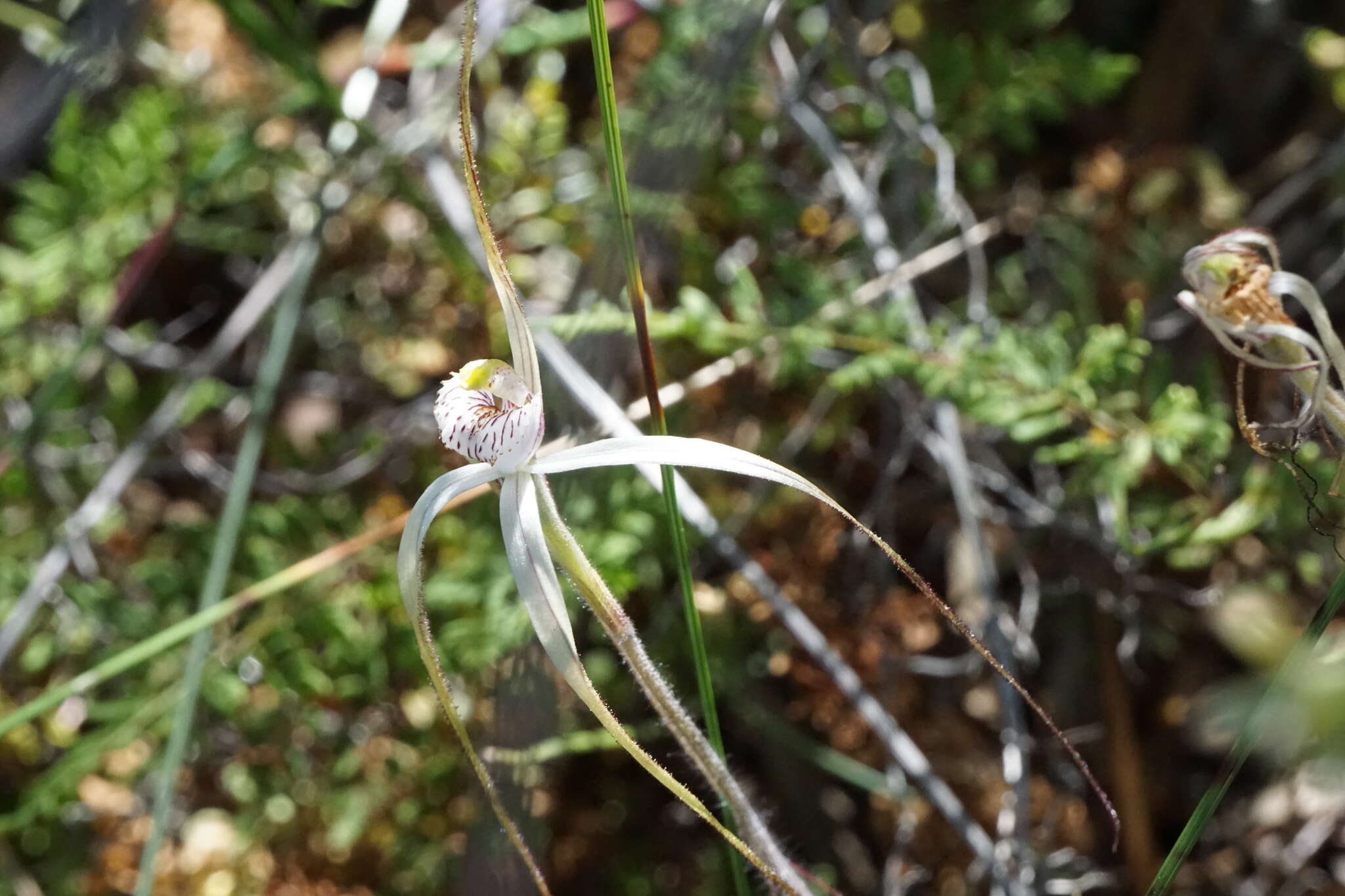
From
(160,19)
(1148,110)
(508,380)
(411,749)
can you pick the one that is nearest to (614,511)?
(411,749)

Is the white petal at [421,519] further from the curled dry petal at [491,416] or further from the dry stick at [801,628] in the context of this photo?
the dry stick at [801,628]

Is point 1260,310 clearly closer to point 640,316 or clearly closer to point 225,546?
point 640,316

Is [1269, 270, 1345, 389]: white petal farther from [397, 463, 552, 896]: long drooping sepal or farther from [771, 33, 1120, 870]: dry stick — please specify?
[397, 463, 552, 896]: long drooping sepal

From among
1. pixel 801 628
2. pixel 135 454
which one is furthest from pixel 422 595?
pixel 135 454

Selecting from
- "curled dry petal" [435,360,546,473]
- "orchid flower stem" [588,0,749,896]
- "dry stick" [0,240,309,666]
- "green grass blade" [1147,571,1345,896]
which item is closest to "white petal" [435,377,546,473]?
"curled dry petal" [435,360,546,473]

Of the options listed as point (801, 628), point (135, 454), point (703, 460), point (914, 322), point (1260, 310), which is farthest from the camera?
point (135, 454)

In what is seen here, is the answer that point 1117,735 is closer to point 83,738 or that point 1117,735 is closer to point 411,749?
point 411,749
